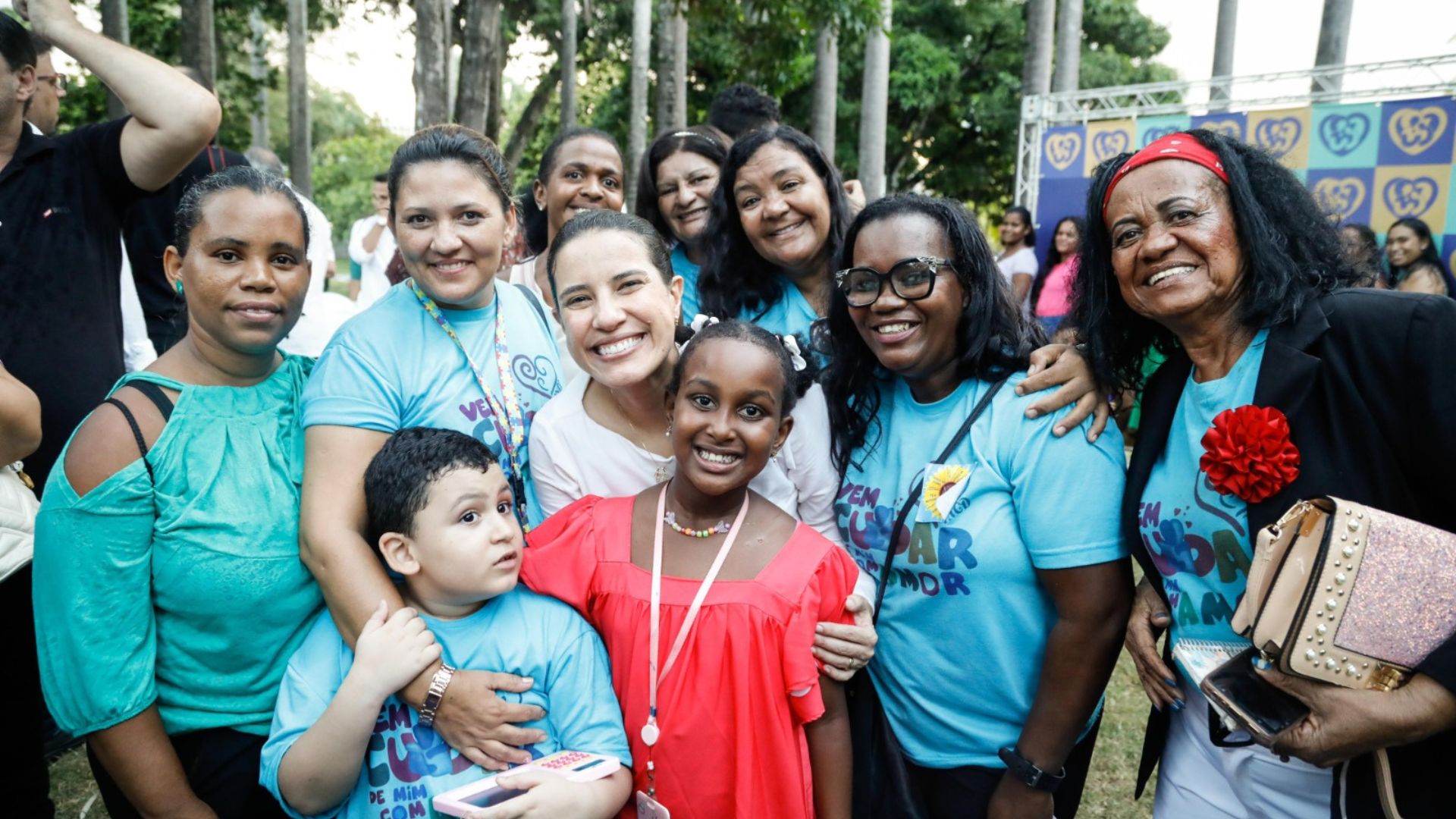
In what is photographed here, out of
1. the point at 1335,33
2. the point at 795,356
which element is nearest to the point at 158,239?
the point at 795,356

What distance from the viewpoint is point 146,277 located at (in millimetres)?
4469

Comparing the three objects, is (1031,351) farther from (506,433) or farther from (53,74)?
(53,74)

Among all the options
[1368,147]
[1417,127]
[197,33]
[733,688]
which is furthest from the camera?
[1368,147]

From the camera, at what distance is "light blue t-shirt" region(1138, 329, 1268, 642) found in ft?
7.14

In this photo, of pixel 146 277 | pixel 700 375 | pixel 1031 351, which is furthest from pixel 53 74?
pixel 1031 351

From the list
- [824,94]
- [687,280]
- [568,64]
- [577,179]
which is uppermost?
[568,64]

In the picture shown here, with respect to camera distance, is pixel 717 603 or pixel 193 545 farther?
pixel 717 603

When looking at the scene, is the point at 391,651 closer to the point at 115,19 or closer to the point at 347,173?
the point at 115,19

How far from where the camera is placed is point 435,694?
220 centimetres

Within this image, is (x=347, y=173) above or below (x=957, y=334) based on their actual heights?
above

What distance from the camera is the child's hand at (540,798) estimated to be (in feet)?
6.75

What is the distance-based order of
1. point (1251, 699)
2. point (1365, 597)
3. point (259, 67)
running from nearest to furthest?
point (1365, 597)
point (1251, 699)
point (259, 67)

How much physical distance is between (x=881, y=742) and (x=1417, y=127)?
12.4 m

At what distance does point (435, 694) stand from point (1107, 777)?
3.39m
